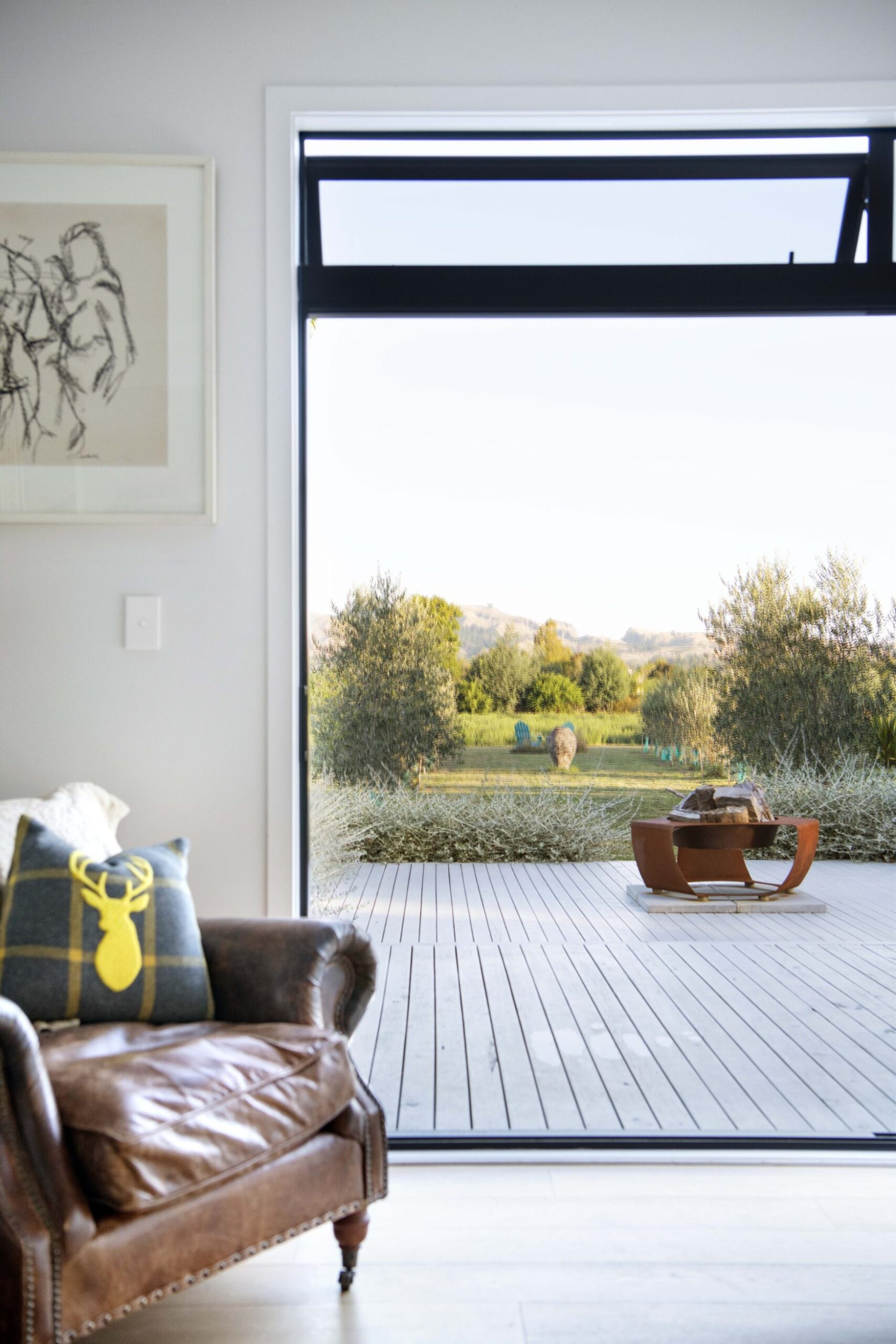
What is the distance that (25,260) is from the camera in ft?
7.16

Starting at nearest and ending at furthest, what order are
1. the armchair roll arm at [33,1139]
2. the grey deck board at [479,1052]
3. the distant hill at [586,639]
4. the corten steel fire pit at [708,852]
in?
1. the armchair roll arm at [33,1139]
2. the grey deck board at [479,1052]
3. the distant hill at [586,639]
4. the corten steel fire pit at [708,852]

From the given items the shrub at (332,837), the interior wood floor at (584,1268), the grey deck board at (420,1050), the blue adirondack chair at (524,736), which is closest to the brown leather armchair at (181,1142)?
the interior wood floor at (584,1268)

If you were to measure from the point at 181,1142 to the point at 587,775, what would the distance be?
2.08 meters

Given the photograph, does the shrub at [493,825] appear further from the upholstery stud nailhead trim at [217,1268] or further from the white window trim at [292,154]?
the upholstery stud nailhead trim at [217,1268]

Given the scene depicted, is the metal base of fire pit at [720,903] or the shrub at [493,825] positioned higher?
the shrub at [493,825]

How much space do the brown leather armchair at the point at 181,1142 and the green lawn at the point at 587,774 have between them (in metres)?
1.36

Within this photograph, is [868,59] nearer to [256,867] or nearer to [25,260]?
[25,260]

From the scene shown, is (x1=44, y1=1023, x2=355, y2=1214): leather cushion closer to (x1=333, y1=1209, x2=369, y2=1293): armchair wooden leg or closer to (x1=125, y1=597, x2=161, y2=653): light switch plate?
(x1=333, y1=1209, x2=369, y2=1293): armchair wooden leg

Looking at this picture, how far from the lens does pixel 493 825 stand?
3.49 m

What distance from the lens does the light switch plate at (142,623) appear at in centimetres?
220

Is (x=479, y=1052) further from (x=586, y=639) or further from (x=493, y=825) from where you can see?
(x=586, y=639)

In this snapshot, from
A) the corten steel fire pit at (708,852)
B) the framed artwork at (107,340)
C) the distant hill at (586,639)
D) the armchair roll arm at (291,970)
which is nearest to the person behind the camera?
the armchair roll arm at (291,970)

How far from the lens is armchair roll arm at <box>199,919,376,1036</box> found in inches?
66.8

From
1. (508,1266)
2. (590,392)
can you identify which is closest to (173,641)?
(508,1266)
